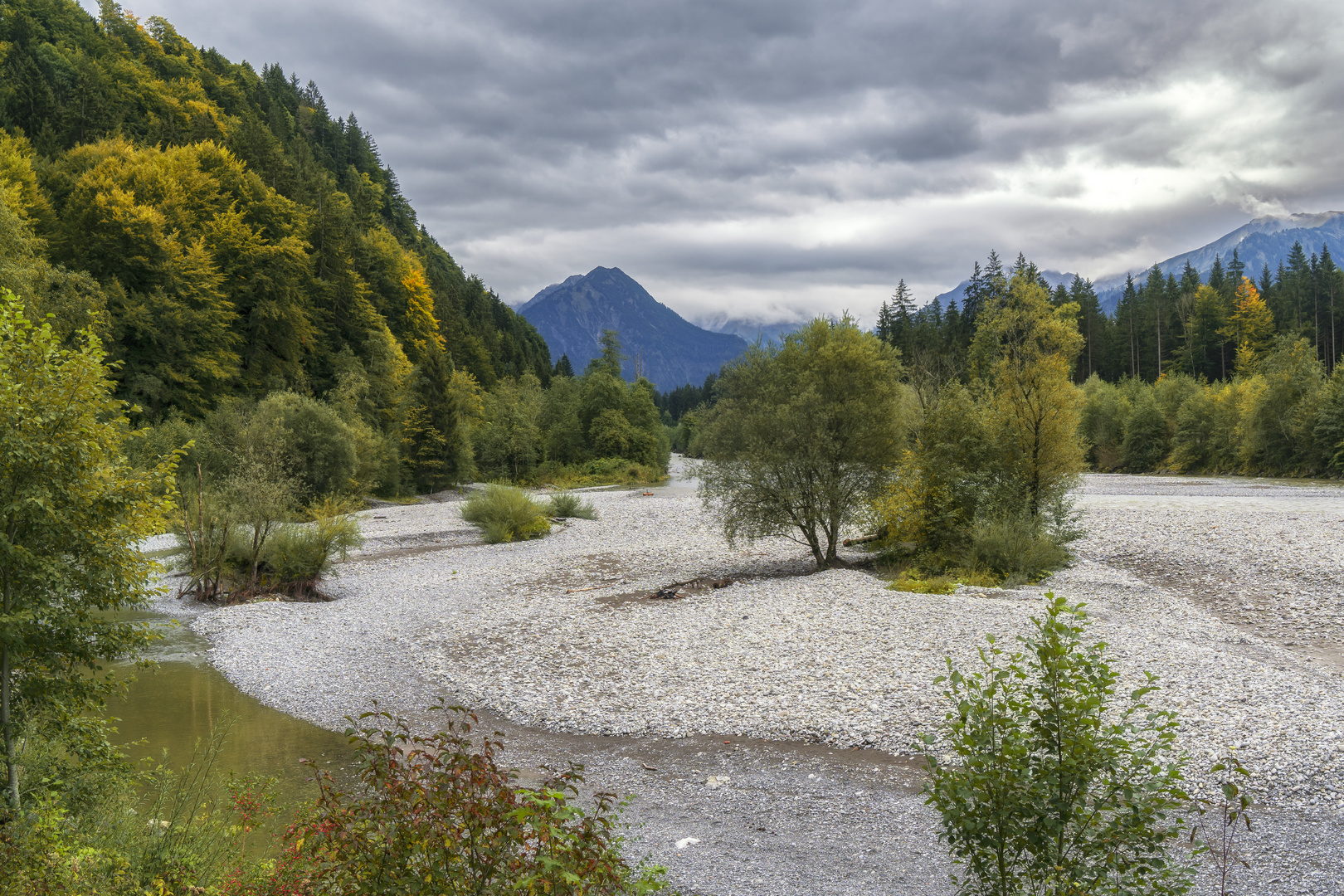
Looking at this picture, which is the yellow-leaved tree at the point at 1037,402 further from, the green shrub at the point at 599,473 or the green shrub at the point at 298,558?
the green shrub at the point at 599,473

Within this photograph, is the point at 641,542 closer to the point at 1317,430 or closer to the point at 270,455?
the point at 270,455

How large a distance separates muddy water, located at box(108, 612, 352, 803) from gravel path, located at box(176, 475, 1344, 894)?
1.68 ft

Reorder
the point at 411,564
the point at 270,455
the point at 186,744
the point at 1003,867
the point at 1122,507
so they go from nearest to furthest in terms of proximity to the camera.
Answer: the point at 1003,867, the point at 186,744, the point at 411,564, the point at 1122,507, the point at 270,455

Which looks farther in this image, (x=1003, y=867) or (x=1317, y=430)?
(x=1317, y=430)

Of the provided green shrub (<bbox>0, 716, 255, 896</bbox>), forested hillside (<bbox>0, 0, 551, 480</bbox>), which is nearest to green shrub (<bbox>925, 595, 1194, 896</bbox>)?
green shrub (<bbox>0, 716, 255, 896</bbox>)

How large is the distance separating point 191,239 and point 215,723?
39875mm

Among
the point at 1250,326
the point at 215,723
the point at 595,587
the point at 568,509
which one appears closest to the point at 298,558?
the point at 595,587

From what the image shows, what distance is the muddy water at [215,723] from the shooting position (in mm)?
9250

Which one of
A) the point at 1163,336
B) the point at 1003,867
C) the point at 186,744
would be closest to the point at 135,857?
the point at 186,744

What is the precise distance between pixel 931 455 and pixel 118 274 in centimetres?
4168

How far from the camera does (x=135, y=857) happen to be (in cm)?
555

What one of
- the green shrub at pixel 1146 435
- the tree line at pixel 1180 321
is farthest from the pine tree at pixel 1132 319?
the green shrub at pixel 1146 435

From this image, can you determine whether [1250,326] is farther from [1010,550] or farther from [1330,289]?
[1010,550]

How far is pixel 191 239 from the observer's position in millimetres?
41125
